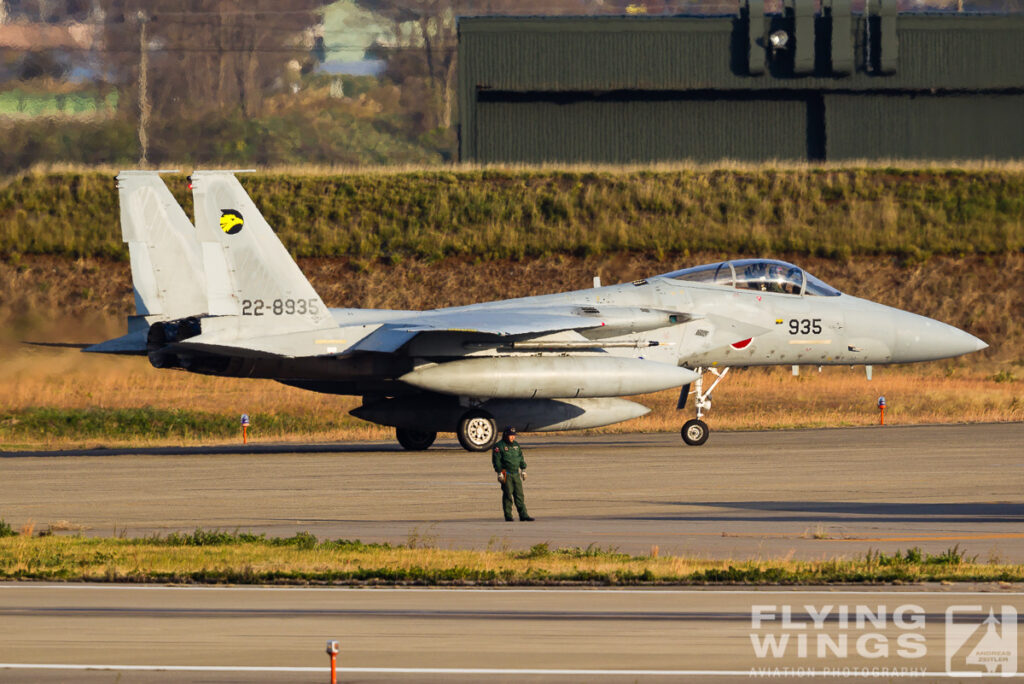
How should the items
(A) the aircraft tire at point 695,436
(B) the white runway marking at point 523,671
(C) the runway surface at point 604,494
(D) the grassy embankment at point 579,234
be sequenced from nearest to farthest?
(B) the white runway marking at point 523,671
(C) the runway surface at point 604,494
(A) the aircraft tire at point 695,436
(D) the grassy embankment at point 579,234

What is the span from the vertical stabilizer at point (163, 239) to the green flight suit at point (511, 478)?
9864mm

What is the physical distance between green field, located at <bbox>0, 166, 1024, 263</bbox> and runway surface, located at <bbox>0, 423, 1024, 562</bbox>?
2326cm

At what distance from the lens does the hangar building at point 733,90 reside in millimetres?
53062

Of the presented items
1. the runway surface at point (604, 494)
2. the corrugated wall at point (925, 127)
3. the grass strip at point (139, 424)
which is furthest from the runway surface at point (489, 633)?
the corrugated wall at point (925, 127)

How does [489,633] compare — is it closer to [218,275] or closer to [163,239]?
[218,275]

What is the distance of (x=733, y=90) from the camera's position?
174 feet

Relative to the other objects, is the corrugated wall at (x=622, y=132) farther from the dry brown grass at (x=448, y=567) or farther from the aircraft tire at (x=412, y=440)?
the dry brown grass at (x=448, y=567)

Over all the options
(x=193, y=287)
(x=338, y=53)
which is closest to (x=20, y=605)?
(x=193, y=287)

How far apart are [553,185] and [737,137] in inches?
310

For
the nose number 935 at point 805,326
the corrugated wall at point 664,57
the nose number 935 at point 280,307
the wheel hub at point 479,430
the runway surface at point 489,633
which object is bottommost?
the runway surface at point 489,633

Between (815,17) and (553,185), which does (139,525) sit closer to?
(553,185)

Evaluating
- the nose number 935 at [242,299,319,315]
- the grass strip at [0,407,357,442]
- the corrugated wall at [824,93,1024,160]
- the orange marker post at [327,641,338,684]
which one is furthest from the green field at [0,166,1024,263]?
the orange marker post at [327,641,338,684]

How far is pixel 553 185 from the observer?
171 ft

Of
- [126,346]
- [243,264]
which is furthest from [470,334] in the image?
[126,346]
